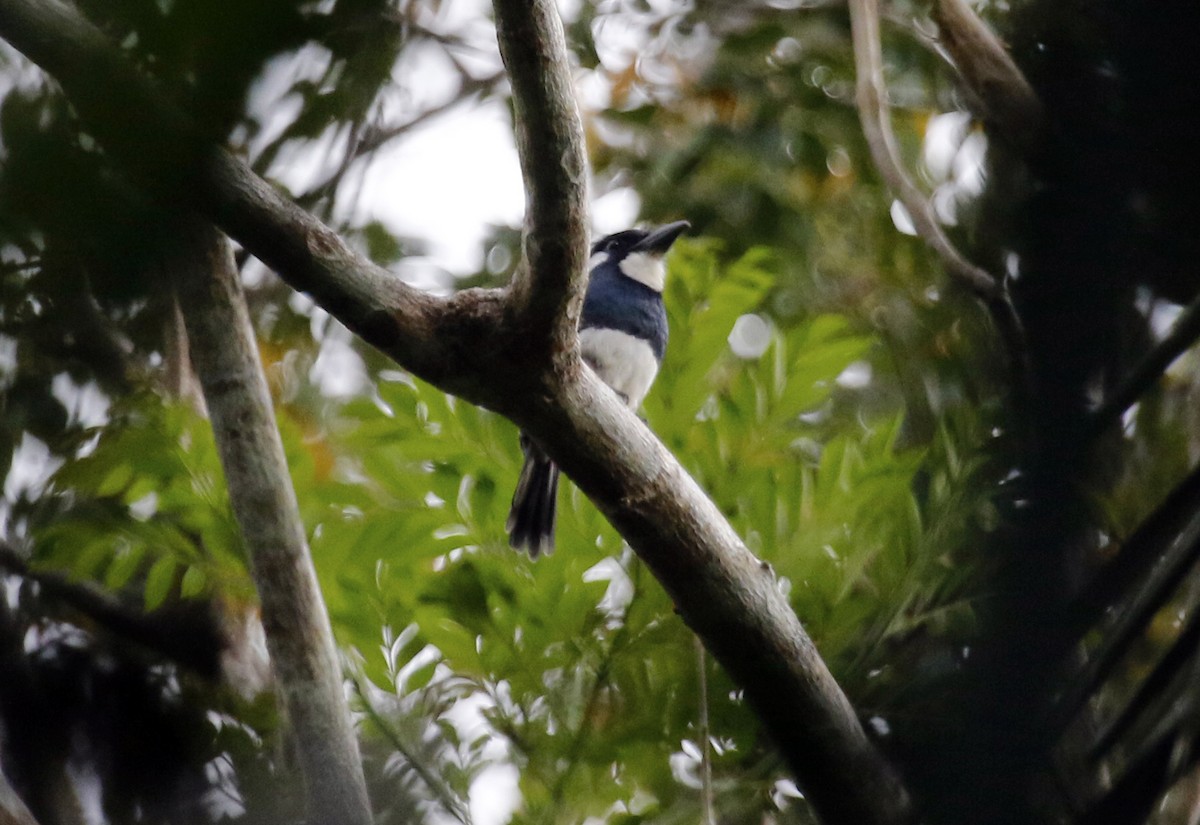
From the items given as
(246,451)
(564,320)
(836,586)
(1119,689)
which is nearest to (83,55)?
(1119,689)

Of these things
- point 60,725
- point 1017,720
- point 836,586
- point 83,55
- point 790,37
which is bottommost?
point 836,586

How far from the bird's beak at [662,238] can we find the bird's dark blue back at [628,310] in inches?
6.6

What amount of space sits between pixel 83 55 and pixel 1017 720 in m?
0.48

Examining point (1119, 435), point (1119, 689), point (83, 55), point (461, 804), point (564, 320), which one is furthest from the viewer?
point (461, 804)

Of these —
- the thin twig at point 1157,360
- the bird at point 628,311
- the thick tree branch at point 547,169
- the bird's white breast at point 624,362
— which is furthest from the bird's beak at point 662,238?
the thin twig at point 1157,360

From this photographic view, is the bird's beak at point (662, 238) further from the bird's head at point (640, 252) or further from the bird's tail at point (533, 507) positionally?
the bird's tail at point (533, 507)

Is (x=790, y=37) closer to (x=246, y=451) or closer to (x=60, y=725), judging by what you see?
(x=246, y=451)

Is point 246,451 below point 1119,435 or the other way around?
below

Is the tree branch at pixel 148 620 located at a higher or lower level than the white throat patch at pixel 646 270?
higher

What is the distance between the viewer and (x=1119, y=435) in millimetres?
667

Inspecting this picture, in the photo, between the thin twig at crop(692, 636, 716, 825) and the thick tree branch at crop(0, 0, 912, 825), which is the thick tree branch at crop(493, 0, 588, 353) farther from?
the thin twig at crop(692, 636, 716, 825)

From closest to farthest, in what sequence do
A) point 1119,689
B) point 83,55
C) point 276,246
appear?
point 83,55, point 1119,689, point 276,246

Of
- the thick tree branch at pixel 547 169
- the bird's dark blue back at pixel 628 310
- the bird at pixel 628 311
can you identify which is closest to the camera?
the thick tree branch at pixel 547 169

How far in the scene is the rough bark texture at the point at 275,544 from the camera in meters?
2.08
